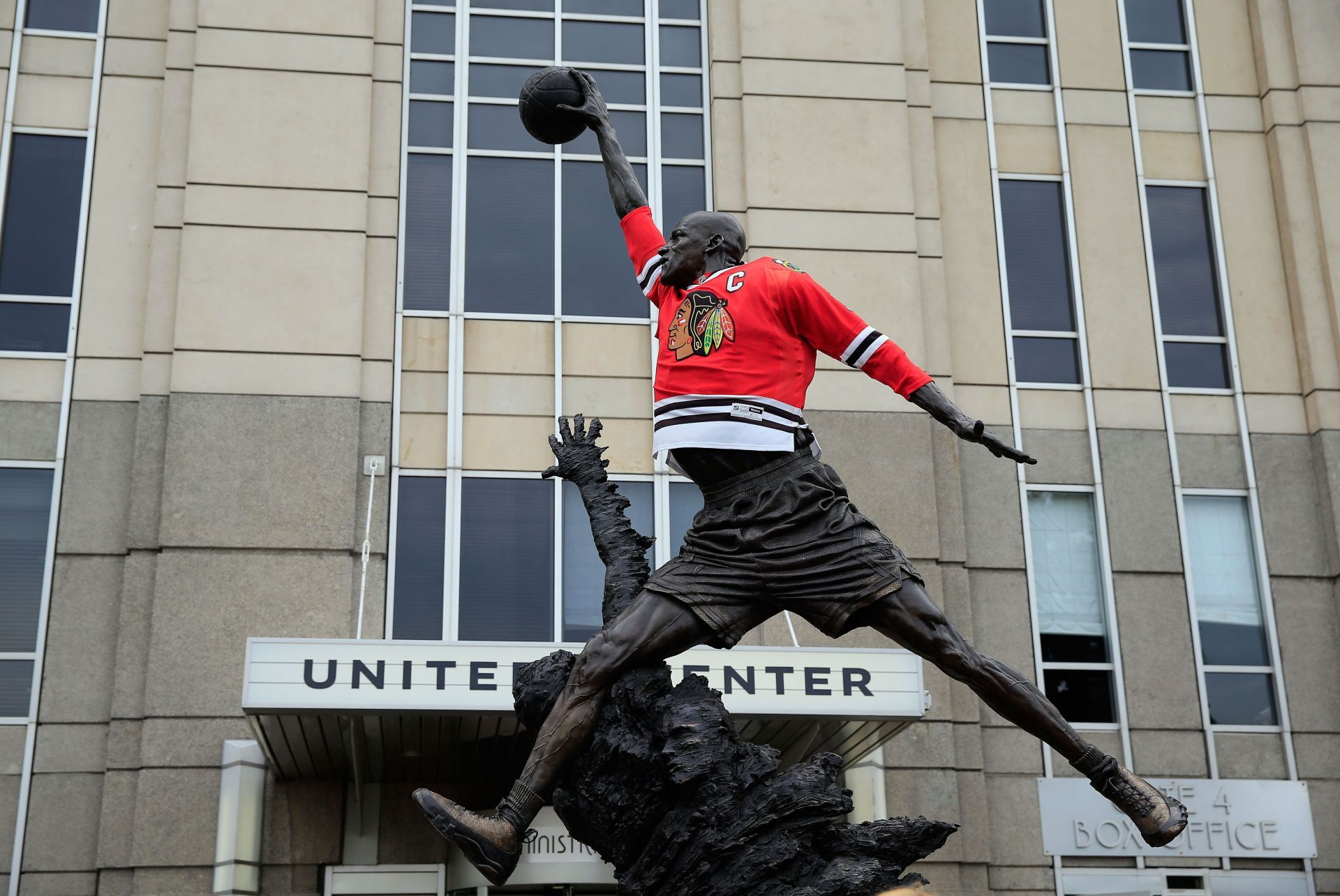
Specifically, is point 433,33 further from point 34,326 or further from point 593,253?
point 34,326

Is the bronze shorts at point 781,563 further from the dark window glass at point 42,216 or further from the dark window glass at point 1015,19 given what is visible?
the dark window glass at point 1015,19

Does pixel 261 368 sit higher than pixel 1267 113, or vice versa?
pixel 1267 113

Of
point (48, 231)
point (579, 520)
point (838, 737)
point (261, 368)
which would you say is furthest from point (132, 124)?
point (838, 737)

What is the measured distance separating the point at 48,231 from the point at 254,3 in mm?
3037

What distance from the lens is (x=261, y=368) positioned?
14328mm

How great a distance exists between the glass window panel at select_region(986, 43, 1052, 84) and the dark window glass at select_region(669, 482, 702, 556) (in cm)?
599

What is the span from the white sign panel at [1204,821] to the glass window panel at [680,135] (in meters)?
7.24

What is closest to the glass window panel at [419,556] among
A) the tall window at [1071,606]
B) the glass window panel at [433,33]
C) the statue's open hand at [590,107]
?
the glass window panel at [433,33]

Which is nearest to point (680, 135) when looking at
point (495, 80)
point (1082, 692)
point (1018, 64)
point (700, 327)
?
point (495, 80)

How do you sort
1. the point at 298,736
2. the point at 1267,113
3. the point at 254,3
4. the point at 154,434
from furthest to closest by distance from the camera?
the point at 1267,113, the point at 254,3, the point at 154,434, the point at 298,736

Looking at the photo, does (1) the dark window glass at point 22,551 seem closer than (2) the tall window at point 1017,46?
Yes

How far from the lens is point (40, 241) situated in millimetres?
14945

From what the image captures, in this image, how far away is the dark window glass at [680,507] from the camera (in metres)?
14.5

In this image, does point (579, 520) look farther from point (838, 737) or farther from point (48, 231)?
point (48, 231)
